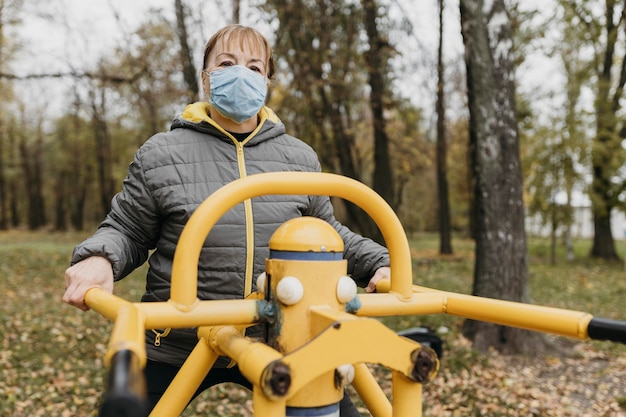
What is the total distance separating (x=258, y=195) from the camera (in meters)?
1.20

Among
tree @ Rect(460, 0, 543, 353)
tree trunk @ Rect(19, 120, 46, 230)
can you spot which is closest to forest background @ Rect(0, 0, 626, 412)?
tree @ Rect(460, 0, 543, 353)

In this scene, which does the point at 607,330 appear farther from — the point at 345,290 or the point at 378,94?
the point at 378,94

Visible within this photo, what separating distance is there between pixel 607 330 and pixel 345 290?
0.52 meters

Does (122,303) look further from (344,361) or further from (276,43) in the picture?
(276,43)

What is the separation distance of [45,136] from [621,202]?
30134 mm

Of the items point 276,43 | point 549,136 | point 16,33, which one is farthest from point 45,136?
point 549,136

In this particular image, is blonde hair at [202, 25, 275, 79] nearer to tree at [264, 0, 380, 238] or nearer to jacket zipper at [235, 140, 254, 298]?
jacket zipper at [235, 140, 254, 298]

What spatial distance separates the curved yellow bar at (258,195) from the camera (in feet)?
3.79

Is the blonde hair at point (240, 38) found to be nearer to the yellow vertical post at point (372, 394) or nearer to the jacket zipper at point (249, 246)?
the jacket zipper at point (249, 246)

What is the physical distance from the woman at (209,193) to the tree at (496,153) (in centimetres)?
481

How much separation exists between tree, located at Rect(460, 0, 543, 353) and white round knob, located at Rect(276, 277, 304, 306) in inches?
224

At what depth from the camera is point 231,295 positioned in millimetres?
1913

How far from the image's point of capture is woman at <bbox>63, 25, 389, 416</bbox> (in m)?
1.90

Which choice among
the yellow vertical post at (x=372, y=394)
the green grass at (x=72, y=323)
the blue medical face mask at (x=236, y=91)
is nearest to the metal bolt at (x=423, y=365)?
the yellow vertical post at (x=372, y=394)
